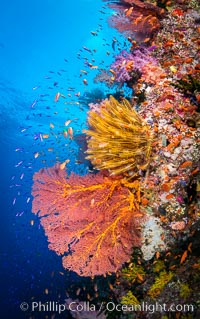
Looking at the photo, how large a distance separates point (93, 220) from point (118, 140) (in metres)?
1.71

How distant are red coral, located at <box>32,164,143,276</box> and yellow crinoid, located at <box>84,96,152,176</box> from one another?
1.49ft

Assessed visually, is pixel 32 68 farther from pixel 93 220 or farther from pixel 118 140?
pixel 118 140

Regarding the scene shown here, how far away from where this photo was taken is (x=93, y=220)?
4934 mm

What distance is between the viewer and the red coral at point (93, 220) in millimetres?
4719

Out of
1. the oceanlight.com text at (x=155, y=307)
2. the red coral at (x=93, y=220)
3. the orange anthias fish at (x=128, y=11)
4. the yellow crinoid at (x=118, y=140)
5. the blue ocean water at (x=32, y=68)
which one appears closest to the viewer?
the yellow crinoid at (x=118, y=140)

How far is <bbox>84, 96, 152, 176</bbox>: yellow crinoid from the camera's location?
4.23 meters

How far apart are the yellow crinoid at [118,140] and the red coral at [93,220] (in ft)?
1.49

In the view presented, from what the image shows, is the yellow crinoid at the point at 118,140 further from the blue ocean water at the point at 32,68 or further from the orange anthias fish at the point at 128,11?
the blue ocean water at the point at 32,68

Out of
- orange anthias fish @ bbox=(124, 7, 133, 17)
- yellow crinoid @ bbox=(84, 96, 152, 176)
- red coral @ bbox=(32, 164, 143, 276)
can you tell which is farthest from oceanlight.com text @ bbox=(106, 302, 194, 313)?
orange anthias fish @ bbox=(124, 7, 133, 17)

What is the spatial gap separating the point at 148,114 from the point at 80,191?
6.60 feet

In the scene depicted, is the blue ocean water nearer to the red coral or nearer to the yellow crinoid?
the red coral

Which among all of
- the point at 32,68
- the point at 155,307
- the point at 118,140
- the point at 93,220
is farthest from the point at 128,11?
the point at 32,68

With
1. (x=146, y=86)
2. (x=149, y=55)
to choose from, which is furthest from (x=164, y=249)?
(x=149, y=55)

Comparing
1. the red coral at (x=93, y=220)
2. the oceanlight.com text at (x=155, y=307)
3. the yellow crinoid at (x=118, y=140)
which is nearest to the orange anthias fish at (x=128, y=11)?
the yellow crinoid at (x=118, y=140)
